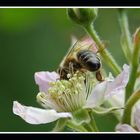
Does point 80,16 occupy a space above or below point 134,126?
above

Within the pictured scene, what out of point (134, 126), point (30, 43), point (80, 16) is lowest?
point (134, 126)

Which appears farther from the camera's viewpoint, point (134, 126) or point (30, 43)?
point (30, 43)

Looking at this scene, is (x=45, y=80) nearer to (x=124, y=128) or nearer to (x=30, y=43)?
(x=124, y=128)

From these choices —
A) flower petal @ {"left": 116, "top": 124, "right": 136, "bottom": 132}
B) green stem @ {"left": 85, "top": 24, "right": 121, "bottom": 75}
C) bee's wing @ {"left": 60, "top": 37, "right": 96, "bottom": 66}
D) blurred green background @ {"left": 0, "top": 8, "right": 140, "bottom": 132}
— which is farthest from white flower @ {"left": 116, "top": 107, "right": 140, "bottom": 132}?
blurred green background @ {"left": 0, "top": 8, "right": 140, "bottom": 132}

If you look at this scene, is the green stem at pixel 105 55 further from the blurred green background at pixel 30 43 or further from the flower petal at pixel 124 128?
the blurred green background at pixel 30 43

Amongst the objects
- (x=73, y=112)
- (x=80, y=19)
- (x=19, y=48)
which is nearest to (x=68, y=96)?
(x=73, y=112)

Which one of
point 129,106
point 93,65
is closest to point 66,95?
point 93,65

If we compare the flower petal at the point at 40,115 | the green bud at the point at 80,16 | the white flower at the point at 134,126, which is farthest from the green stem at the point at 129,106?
the green bud at the point at 80,16
